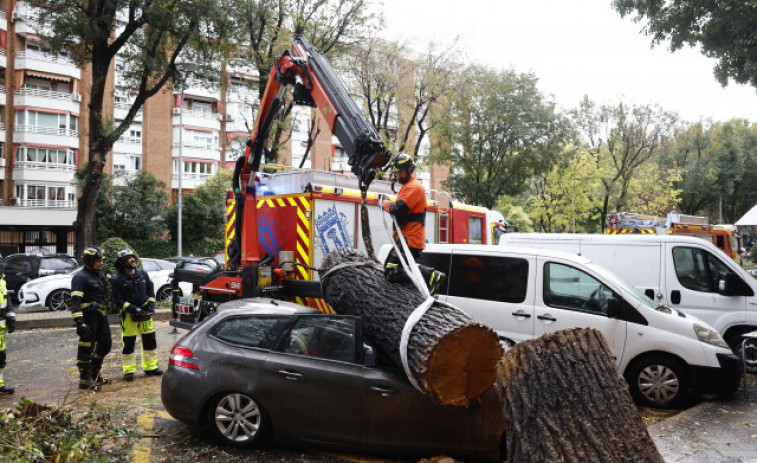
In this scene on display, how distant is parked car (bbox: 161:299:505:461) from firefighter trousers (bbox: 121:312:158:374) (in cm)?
272

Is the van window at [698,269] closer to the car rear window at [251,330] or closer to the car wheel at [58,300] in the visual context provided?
the car rear window at [251,330]

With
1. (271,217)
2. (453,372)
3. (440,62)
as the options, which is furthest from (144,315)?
(440,62)

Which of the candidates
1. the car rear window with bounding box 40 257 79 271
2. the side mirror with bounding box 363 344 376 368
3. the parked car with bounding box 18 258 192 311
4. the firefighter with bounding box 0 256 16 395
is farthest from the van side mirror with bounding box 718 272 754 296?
the car rear window with bounding box 40 257 79 271

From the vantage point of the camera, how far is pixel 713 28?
9828 mm

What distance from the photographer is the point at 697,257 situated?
27.2ft

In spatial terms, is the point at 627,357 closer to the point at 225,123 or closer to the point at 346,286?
the point at 346,286

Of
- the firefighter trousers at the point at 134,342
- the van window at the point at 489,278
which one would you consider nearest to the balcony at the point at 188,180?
the firefighter trousers at the point at 134,342

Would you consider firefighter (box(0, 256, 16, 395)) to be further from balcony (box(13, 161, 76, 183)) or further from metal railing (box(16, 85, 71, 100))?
metal railing (box(16, 85, 71, 100))

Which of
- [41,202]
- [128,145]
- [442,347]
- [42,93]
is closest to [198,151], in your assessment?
[128,145]

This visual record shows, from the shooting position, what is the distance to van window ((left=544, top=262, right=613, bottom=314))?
21.6 feet

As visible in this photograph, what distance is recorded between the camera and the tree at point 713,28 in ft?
30.9

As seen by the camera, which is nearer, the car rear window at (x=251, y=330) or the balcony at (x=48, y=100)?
the car rear window at (x=251, y=330)

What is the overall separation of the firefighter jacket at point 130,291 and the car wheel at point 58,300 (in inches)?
298

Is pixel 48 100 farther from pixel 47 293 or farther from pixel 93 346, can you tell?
pixel 93 346
